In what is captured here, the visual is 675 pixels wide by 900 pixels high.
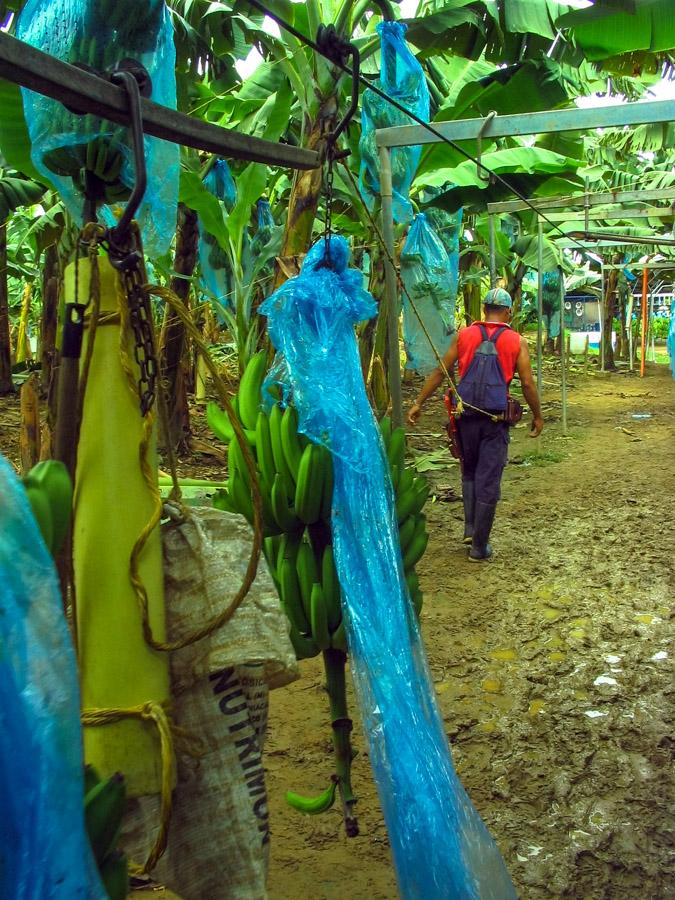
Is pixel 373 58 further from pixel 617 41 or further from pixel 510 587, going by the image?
pixel 510 587

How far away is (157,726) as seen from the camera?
3.90ft

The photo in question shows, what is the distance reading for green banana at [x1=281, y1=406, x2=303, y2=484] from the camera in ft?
8.27

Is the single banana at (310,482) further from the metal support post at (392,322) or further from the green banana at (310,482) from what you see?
the metal support post at (392,322)

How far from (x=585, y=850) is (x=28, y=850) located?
90.9 inches

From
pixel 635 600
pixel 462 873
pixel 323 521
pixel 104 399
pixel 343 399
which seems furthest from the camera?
pixel 635 600

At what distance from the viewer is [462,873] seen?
1834 mm

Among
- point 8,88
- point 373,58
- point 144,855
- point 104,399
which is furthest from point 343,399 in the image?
point 373,58

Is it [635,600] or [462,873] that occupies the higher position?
[462,873]

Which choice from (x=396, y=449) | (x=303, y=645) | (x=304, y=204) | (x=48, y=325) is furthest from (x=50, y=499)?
(x=48, y=325)

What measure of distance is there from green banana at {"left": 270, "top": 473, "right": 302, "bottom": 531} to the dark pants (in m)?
3.33

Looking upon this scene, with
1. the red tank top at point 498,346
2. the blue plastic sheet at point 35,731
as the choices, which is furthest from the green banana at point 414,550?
the red tank top at point 498,346

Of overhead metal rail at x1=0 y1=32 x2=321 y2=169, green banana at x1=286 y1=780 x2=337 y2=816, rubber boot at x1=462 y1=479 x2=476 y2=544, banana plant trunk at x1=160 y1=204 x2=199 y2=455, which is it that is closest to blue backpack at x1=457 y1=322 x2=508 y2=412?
rubber boot at x1=462 y1=479 x2=476 y2=544

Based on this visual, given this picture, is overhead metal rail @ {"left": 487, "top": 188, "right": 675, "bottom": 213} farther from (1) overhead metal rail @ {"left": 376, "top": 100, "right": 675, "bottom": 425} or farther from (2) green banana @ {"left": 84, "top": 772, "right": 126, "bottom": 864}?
(2) green banana @ {"left": 84, "top": 772, "right": 126, "bottom": 864}

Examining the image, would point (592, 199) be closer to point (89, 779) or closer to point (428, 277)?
point (428, 277)
